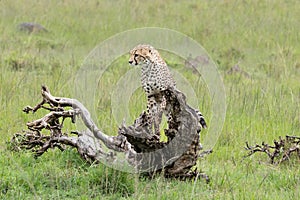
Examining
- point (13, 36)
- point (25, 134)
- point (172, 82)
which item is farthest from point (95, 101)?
point (13, 36)

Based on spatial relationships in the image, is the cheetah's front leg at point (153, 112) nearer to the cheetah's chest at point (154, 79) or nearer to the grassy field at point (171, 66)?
the cheetah's chest at point (154, 79)

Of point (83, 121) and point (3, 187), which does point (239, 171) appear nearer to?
point (83, 121)

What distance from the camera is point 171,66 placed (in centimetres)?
968

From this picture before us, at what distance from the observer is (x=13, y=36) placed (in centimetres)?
1070

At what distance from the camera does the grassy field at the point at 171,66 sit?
4.26m

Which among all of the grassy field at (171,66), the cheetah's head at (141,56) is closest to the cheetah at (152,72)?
the cheetah's head at (141,56)

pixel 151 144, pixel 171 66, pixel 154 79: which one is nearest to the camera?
pixel 151 144

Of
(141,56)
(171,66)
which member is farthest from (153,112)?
(171,66)

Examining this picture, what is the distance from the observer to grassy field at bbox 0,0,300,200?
4258 mm

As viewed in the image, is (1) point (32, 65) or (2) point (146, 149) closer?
(2) point (146, 149)

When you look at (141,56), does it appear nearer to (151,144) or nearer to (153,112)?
(153,112)

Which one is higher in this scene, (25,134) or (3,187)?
(25,134)

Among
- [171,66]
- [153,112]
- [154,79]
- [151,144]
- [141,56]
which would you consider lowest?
[151,144]

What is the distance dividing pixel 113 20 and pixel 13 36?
2409mm
